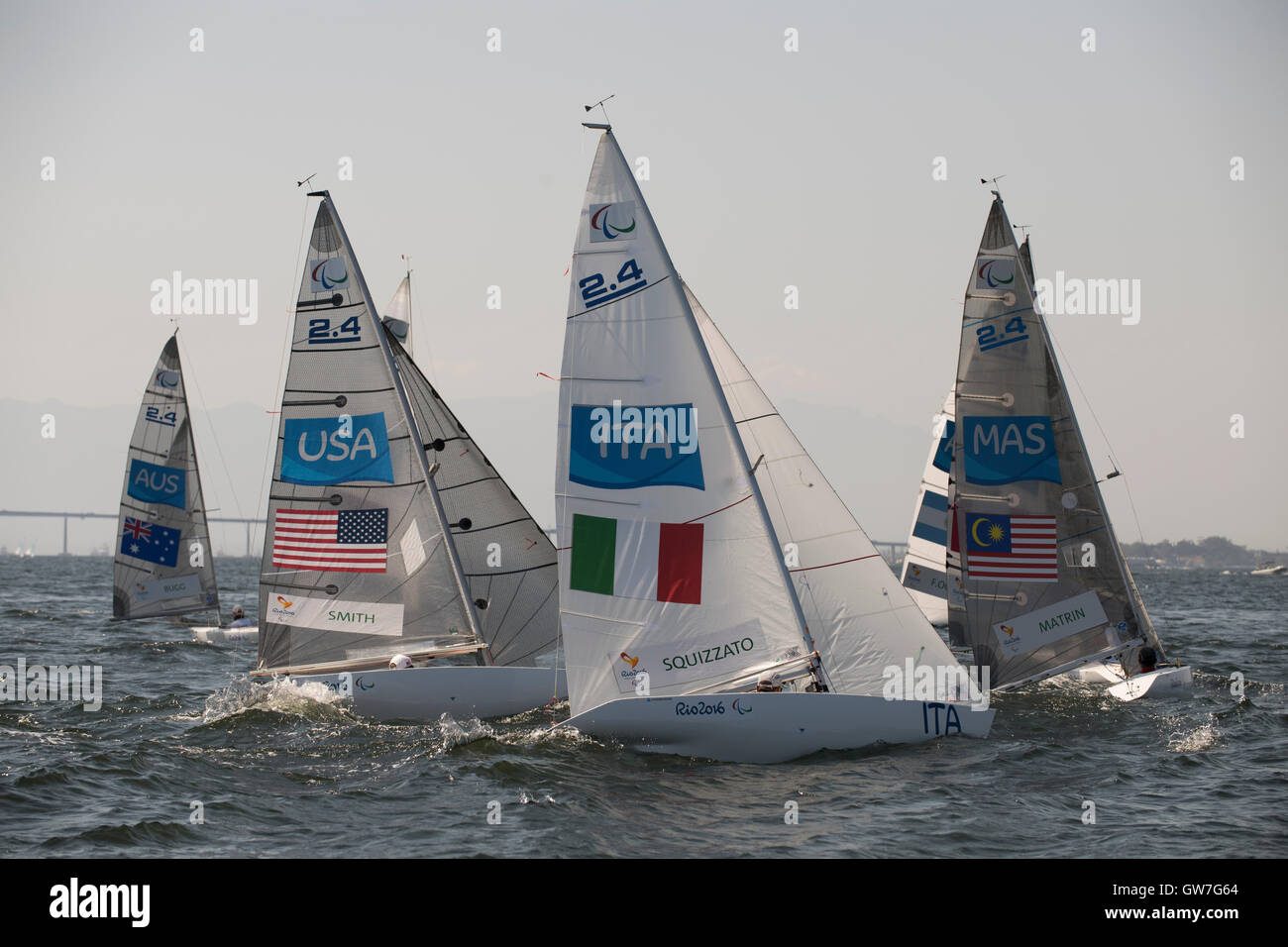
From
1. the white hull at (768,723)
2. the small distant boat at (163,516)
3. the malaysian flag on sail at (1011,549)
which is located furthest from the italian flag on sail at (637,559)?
the small distant boat at (163,516)

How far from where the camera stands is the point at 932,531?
32.8 m

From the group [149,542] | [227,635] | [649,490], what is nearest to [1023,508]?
[649,490]

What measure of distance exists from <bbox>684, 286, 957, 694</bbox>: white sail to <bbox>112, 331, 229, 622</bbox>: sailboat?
21124 mm

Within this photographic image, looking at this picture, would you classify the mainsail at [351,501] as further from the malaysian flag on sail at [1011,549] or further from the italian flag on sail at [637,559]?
the malaysian flag on sail at [1011,549]

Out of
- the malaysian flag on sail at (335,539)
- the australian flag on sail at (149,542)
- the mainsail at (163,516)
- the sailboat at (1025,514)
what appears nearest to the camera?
the malaysian flag on sail at (335,539)

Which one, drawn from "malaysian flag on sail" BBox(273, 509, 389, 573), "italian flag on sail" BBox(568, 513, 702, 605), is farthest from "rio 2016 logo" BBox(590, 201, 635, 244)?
"malaysian flag on sail" BBox(273, 509, 389, 573)

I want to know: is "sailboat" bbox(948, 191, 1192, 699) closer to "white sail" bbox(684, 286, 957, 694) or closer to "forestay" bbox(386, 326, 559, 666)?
"white sail" bbox(684, 286, 957, 694)

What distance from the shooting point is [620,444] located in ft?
53.6

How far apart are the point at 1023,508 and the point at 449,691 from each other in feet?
34.1

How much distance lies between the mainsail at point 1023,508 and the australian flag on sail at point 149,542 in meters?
23.0

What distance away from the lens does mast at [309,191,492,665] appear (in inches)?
776

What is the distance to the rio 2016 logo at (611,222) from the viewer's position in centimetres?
1628

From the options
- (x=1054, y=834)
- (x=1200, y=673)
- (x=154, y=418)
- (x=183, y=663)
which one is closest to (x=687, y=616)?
(x=1054, y=834)
